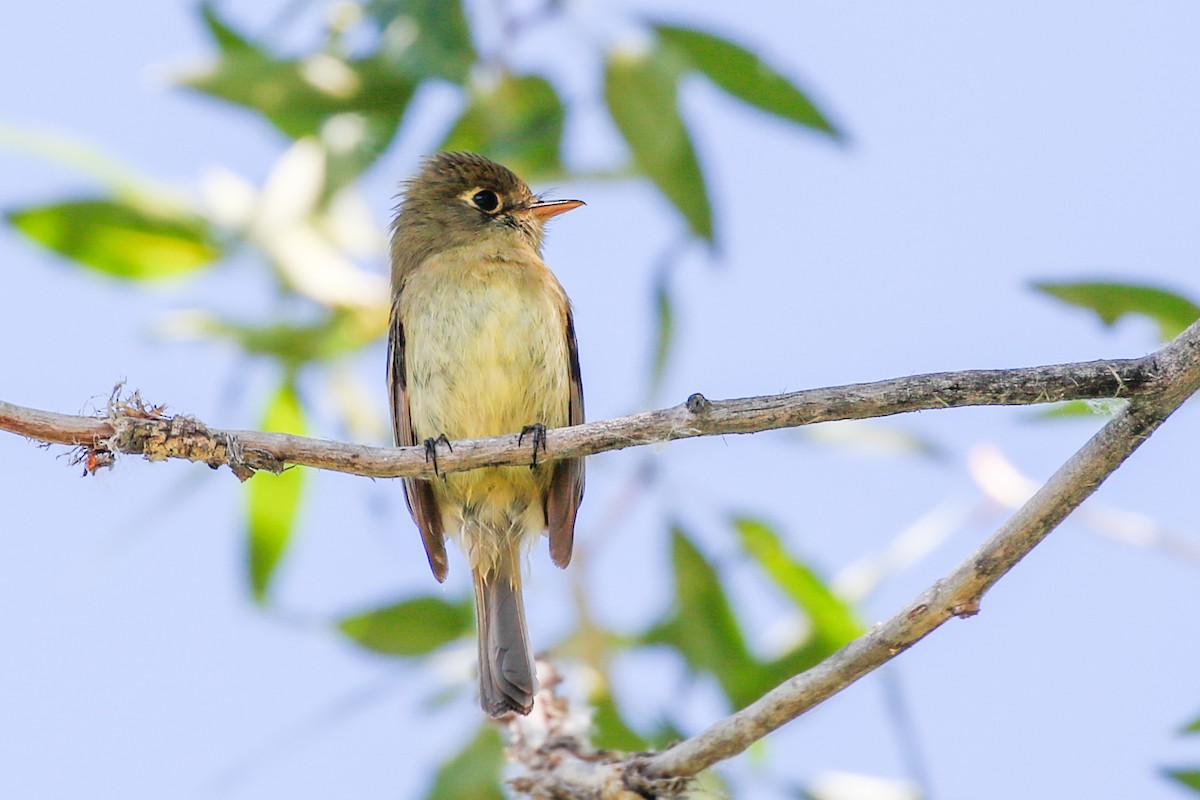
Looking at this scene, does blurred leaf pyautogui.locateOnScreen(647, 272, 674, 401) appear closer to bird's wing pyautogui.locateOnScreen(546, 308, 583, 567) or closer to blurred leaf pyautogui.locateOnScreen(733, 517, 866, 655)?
bird's wing pyautogui.locateOnScreen(546, 308, 583, 567)

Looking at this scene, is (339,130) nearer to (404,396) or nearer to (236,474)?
(404,396)

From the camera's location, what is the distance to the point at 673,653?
13.6 ft

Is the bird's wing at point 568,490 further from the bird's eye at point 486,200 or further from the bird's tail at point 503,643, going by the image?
the bird's eye at point 486,200

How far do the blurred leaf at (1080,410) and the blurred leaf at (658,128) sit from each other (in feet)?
4.44

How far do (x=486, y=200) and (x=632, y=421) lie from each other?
2.55 meters

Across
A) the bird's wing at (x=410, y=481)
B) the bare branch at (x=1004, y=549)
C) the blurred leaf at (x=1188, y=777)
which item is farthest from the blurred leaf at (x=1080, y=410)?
the bird's wing at (x=410, y=481)

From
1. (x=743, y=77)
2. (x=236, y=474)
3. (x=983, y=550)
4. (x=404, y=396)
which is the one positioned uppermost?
(x=743, y=77)

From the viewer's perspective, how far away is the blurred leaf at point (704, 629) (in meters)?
4.03

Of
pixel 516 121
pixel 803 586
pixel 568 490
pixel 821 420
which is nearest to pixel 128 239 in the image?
pixel 516 121

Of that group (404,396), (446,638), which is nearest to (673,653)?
(446,638)

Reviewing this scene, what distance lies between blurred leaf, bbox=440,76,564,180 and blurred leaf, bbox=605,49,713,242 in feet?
0.99

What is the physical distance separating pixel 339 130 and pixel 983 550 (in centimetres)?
258

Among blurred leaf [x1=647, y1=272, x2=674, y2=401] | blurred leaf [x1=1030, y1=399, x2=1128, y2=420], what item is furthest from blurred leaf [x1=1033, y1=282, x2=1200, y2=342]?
blurred leaf [x1=647, y1=272, x2=674, y2=401]

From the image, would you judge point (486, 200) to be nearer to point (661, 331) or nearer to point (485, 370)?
point (485, 370)
